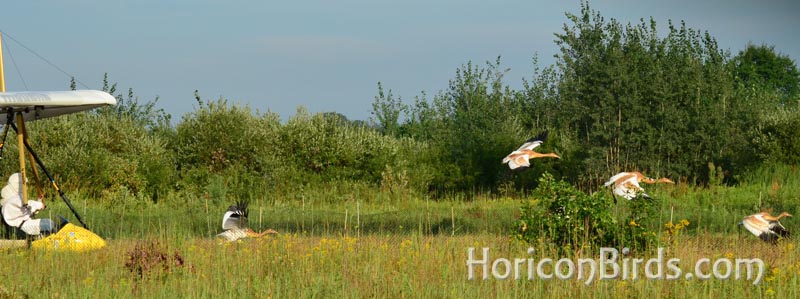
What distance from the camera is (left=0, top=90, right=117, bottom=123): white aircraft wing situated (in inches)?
500

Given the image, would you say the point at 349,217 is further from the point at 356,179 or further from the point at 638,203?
the point at 638,203

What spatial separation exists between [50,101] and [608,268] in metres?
7.42

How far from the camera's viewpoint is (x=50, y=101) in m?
12.9

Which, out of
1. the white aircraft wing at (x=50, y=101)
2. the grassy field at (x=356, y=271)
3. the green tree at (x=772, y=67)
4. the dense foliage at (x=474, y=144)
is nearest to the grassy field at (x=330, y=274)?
the grassy field at (x=356, y=271)

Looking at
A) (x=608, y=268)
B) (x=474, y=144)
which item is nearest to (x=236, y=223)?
(x=608, y=268)

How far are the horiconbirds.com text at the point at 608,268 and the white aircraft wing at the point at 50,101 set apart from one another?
575 centimetres

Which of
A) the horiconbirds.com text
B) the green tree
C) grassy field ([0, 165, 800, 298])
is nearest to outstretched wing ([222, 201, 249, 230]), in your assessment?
grassy field ([0, 165, 800, 298])

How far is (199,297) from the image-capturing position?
29.1 ft

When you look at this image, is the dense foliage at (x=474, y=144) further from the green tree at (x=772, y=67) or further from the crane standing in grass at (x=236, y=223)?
the green tree at (x=772, y=67)

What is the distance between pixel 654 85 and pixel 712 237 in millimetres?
10788

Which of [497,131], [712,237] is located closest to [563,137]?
[497,131]

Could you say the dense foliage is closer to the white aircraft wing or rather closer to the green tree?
the white aircraft wing

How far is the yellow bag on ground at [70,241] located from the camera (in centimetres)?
1263

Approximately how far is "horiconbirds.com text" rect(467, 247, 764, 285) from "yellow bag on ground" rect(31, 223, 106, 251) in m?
5.17
